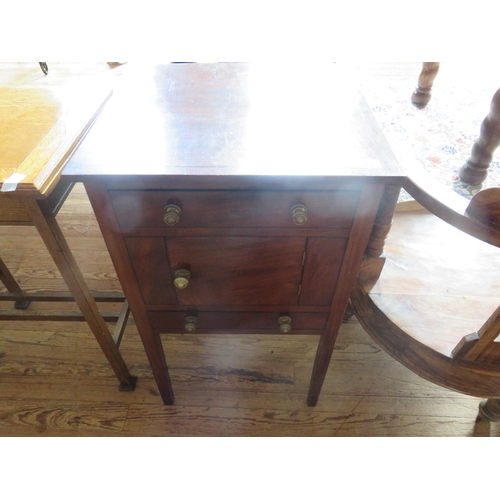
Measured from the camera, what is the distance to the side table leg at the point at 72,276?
2.39ft

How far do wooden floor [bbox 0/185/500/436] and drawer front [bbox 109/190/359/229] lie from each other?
729 millimetres

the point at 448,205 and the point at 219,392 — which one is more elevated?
the point at 448,205

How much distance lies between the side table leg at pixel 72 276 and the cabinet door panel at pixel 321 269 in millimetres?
518

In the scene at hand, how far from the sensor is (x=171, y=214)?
63 cm

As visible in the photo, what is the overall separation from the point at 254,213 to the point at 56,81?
2.67m

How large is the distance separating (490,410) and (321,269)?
0.78 meters

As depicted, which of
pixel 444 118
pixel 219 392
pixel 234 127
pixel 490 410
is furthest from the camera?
pixel 444 118

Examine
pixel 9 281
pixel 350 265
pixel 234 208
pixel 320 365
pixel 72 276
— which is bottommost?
pixel 9 281

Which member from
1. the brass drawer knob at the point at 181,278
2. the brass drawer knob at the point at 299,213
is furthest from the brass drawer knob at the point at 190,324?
the brass drawer knob at the point at 299,213

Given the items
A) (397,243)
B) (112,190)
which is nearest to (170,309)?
(112,190)

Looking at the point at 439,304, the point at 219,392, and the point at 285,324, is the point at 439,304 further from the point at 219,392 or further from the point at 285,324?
the point at 219,392

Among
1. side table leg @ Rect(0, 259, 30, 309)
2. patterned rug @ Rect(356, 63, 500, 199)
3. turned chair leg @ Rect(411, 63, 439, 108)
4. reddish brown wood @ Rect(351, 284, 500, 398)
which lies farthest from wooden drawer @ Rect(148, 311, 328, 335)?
turned chair leg @ Rect(411, 63, 439, 108)

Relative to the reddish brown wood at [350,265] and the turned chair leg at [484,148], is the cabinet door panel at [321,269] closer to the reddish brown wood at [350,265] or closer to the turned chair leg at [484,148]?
the reddish brown wood at [350,265]

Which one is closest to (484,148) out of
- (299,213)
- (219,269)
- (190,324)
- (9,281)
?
(299,213)
